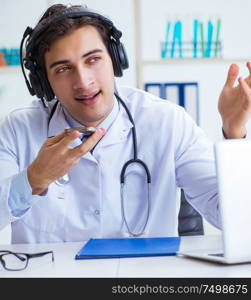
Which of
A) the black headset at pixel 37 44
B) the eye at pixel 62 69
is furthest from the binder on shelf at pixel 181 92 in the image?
the eye at pixel 62 69

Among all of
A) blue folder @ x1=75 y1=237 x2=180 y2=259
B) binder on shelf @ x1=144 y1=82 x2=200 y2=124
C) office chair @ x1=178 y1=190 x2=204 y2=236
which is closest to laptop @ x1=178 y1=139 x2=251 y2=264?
blue folder @ x1=75 y1=237 x2=180 y2=259

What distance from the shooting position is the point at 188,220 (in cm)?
185

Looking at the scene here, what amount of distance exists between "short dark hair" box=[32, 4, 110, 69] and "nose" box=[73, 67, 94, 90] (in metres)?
0.12

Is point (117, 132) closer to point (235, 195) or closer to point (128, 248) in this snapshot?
point (128, 248)

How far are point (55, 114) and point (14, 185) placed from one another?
0.42 m

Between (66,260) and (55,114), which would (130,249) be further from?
(55,114)

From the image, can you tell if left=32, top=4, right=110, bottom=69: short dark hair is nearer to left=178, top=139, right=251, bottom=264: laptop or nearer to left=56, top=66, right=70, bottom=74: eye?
left=56, top=66, right=70, bottom=74: eye

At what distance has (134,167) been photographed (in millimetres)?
1694

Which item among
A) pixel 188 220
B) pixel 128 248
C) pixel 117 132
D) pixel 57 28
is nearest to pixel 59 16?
pixel 57 28

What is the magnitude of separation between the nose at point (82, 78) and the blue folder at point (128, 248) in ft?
1.51

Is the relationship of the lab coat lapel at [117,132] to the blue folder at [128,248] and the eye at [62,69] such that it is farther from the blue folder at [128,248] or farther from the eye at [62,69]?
the blue folder at [128,248]

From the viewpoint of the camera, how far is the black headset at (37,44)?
60.2 inches

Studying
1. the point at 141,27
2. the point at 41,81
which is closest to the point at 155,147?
the point at 41,81
